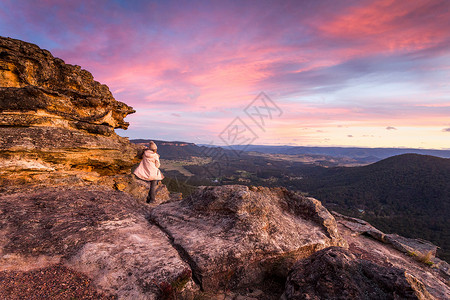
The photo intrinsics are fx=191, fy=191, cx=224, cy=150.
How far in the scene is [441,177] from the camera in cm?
9100

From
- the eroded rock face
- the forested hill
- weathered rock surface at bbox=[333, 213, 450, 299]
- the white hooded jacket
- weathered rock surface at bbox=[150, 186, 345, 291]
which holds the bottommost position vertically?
the forested hill

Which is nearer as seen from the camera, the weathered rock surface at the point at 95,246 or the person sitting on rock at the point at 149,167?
the weathered rock surface at the point at 95,246

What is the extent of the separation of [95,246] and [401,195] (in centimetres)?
11772

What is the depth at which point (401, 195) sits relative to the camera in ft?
283

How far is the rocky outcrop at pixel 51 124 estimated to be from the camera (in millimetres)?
9602

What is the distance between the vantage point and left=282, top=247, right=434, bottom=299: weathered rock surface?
13.1 feet

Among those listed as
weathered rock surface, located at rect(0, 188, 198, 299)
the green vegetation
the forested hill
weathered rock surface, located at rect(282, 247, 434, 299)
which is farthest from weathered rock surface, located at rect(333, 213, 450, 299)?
the forested hill

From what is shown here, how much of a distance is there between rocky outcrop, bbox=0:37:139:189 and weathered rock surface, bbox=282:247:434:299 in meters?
12.6

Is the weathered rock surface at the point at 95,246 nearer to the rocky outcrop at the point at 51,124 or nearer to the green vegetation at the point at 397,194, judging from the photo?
the rocky outcrop at the point at 51,124

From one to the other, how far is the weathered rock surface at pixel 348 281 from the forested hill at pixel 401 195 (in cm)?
6635

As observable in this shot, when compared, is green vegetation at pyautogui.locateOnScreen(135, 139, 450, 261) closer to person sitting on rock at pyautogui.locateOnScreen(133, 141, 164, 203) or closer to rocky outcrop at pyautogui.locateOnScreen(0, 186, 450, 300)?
person sitting on rock at pyautogui.locateOnScreen(133, 141, 164, 203)

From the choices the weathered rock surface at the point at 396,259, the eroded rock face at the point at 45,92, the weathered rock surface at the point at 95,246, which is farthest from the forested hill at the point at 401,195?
the eroded rock face at the point at 45,92

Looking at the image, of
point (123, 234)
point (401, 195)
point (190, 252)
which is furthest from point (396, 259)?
point (401, 195)

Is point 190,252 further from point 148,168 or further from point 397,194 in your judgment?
point 397,194
